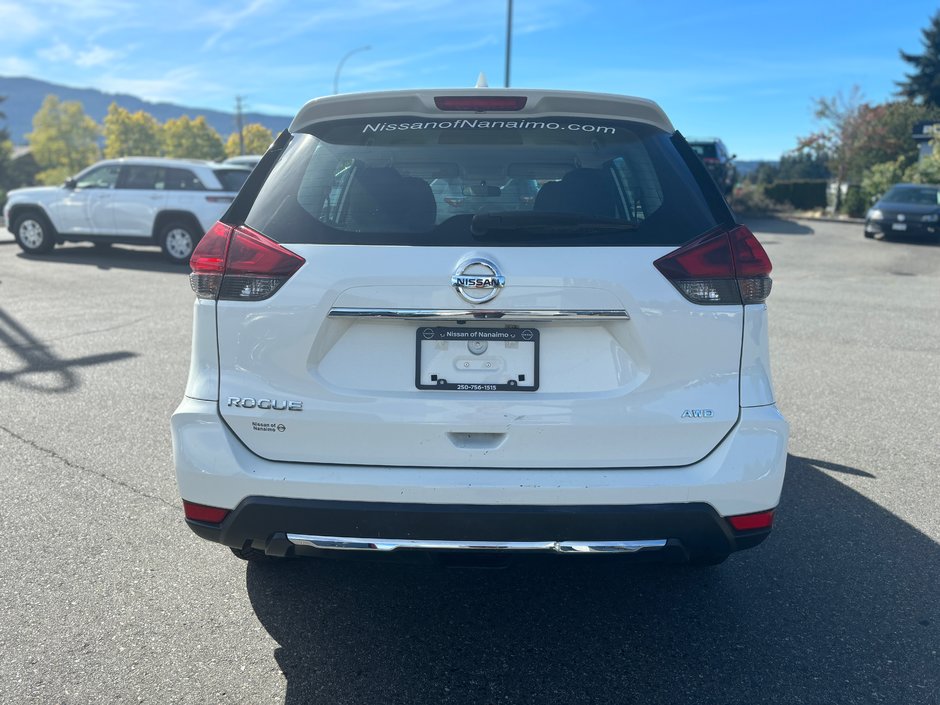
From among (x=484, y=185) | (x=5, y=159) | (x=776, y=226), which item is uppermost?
(x=5, y=159)

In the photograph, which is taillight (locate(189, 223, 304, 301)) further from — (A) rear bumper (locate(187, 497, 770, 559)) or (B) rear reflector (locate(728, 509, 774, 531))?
(B) rear reflector (locate(728, 509, 774, 531))

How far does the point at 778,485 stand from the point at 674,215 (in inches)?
36.4

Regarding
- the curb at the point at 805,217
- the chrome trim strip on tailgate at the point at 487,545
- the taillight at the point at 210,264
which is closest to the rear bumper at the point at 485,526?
the chrome trim strip on tailgate at the point at 487,545

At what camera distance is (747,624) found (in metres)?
3.02

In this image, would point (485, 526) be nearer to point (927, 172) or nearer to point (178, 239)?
point (178, 239)

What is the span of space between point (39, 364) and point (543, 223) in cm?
581

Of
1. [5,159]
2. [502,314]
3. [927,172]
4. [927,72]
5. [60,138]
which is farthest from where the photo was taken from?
[60,138]

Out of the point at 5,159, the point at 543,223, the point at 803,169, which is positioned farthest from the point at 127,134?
the point at 543,223

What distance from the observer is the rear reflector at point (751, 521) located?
2562 millimetres

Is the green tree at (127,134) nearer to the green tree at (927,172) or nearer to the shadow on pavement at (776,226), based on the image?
the shadow on pavement at (776,226)

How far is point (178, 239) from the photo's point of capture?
567 inches

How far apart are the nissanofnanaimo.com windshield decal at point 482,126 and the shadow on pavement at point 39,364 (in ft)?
14.4

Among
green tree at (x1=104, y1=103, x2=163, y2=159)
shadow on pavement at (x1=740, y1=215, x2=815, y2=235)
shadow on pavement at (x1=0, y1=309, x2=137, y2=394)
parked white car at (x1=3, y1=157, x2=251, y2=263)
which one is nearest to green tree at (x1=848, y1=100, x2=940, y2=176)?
shadow on pavement at (x1=740, y1=215, x2=815, y2=235)

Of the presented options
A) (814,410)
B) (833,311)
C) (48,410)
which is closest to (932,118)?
(833,311)
